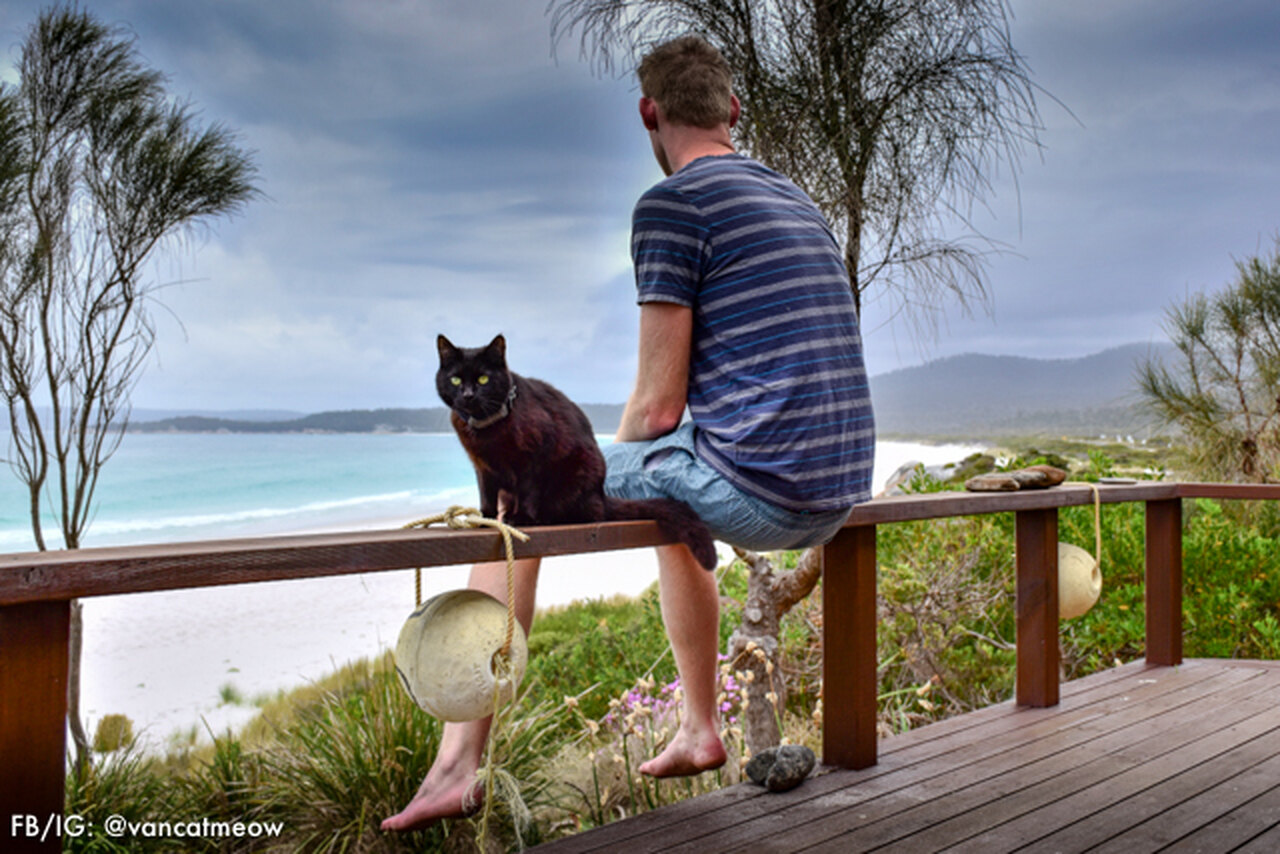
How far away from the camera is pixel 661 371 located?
1.22m

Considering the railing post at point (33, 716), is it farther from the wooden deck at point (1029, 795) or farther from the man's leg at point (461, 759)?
the wooden deck at point (1029, 795)

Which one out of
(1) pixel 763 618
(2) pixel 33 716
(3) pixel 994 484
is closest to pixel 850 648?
(3) pixel 994 484

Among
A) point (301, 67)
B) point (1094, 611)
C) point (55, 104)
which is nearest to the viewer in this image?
point (55, 104)

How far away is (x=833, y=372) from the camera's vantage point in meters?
1.23

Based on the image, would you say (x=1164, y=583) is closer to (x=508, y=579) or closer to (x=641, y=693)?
(x=641, y=693)

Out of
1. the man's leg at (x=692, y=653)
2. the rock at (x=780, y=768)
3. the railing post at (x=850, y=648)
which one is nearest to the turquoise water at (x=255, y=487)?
the railing post at (x=850, y=648)

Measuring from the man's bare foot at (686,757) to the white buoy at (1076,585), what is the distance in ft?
3.87

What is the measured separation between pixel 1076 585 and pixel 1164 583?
0.63m

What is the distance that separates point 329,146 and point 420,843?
11.9 metres

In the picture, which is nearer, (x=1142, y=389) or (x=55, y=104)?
(x=55, y=104)

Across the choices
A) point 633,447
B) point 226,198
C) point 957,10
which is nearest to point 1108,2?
point 957,10

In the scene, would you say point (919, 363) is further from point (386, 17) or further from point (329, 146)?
point (329, 146)

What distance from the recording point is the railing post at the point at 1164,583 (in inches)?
99.8

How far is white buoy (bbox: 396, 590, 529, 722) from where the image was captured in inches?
40.6
